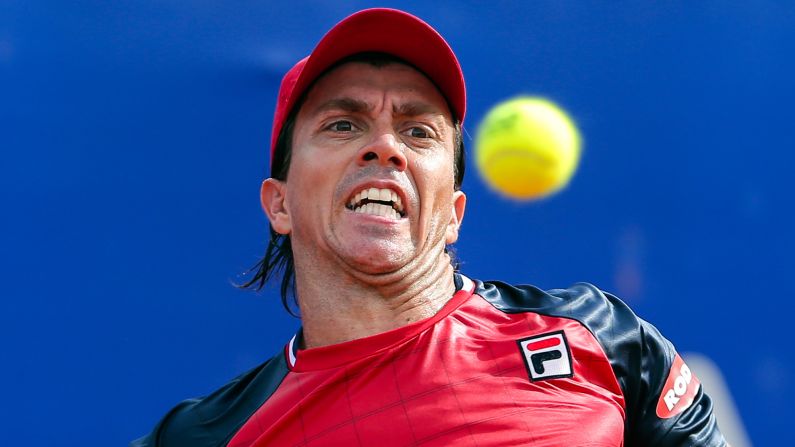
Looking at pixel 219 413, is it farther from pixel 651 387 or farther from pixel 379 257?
pixel 651 387

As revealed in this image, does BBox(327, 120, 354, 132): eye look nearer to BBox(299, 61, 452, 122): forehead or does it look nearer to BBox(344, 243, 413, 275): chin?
BBox(299, 61, 452, 122): forehead

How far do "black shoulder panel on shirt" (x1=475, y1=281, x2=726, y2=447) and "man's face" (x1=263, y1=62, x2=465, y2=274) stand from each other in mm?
207

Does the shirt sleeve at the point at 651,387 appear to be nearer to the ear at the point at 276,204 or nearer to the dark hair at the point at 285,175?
the dark hair at the point at 285,175

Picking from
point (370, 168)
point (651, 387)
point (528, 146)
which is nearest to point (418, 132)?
point (370, 168)

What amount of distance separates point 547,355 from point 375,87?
1.89 ft

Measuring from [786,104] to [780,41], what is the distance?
0.15 meters

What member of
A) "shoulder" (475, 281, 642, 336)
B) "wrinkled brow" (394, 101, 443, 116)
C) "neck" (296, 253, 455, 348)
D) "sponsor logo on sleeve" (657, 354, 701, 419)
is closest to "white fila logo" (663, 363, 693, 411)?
"sponsor logo on sleeve" (657, 354, 701, 419)

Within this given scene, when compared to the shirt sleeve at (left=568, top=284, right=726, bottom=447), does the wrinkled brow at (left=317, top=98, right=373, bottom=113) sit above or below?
above

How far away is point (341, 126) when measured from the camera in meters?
1.49

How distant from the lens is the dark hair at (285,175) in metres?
1.54

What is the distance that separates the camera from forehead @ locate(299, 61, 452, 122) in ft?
4.88

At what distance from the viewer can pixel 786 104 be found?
182 centimetres

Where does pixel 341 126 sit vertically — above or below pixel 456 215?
above

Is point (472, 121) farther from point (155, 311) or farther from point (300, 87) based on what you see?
point (155, 311)
